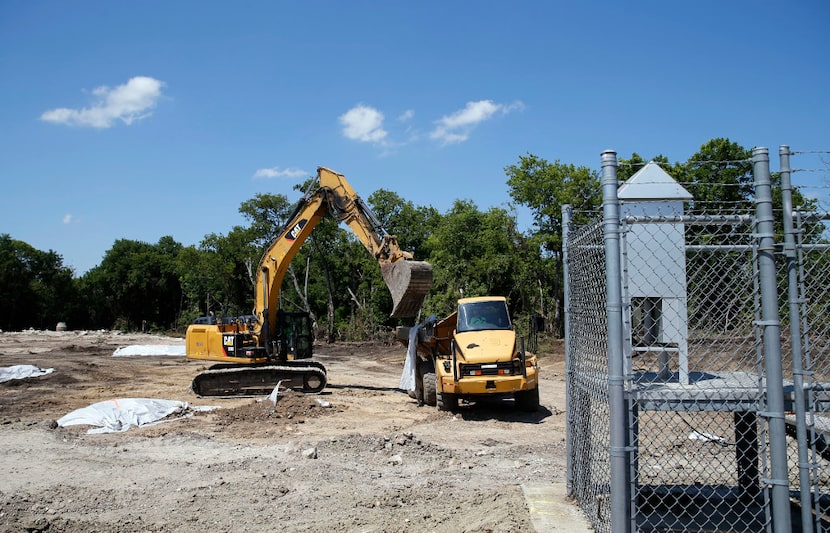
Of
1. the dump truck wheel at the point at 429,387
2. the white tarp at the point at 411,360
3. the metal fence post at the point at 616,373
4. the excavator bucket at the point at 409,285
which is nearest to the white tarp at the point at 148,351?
the white tarp at the point at 411,360

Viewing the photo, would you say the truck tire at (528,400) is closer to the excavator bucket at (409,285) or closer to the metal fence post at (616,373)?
the excavator bucket at (409,285)

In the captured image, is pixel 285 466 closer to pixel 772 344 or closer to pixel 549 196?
pixel 772 344

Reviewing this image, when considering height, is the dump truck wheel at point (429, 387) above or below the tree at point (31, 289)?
below

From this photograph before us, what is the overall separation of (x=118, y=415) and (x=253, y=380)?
151 inches

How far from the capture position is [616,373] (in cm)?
364

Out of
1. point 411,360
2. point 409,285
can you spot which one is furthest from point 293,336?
point 409,285

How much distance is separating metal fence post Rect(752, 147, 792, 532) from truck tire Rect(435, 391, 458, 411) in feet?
28.2

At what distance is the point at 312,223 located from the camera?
49.4 ft

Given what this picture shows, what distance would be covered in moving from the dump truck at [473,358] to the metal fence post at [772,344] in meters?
7.70

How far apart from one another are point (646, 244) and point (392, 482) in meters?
4.40

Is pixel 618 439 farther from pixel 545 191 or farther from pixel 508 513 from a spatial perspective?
pixel 545 191

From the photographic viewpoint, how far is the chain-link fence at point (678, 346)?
3.49m

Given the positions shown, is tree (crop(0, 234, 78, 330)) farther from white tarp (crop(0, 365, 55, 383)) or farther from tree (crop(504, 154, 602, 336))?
tree (crop(504, 154, 602, 336))

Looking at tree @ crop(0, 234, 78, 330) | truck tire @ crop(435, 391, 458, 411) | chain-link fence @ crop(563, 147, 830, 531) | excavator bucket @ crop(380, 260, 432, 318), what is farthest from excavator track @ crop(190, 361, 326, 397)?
tree @ crop(0, 234, 78, 330)
